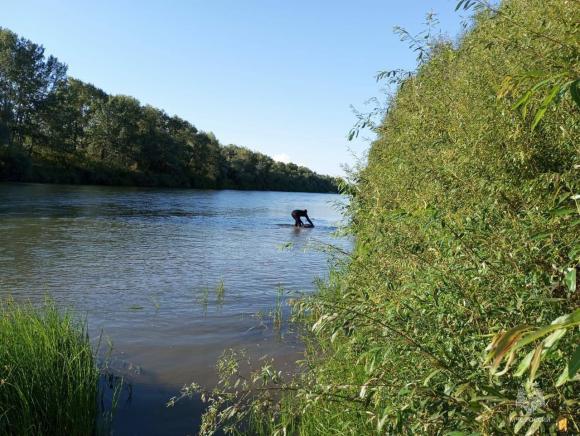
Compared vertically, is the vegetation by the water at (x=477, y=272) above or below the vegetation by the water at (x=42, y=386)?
above

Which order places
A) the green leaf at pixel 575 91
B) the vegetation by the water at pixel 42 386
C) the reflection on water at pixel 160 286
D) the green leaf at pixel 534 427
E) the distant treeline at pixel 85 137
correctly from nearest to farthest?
the green leaf at pixel 575 91 < the green leaf at pixel 534 427 < the vegetation by the water at pixel 42 386 < the reflection on water at pixel 160 286 < the distant treeline at pixel 85 137

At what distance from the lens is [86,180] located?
78.4 meters

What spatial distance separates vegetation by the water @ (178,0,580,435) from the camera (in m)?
2.70

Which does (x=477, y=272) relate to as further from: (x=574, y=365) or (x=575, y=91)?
(x=574, y=365)

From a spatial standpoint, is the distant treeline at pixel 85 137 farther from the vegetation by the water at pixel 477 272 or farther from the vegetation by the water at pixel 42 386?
the vegetation by the water at pixel 477 272

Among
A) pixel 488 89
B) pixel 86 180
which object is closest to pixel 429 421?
pixel 488 89

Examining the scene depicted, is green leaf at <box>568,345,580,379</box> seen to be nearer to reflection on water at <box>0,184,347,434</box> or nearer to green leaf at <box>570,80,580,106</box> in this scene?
green leaf at <box>570,80,580,106</box>

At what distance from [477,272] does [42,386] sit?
4752mm

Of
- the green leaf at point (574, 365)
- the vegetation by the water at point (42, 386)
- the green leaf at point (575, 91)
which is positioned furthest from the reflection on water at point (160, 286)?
the green leaf at point (574, 365)

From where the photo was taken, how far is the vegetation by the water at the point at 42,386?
16.5 ft

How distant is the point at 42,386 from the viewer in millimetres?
5305

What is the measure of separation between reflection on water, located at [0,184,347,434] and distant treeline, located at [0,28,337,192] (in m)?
48.1

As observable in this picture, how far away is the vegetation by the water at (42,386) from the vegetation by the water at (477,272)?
5.77 ft

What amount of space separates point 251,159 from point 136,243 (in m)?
115
